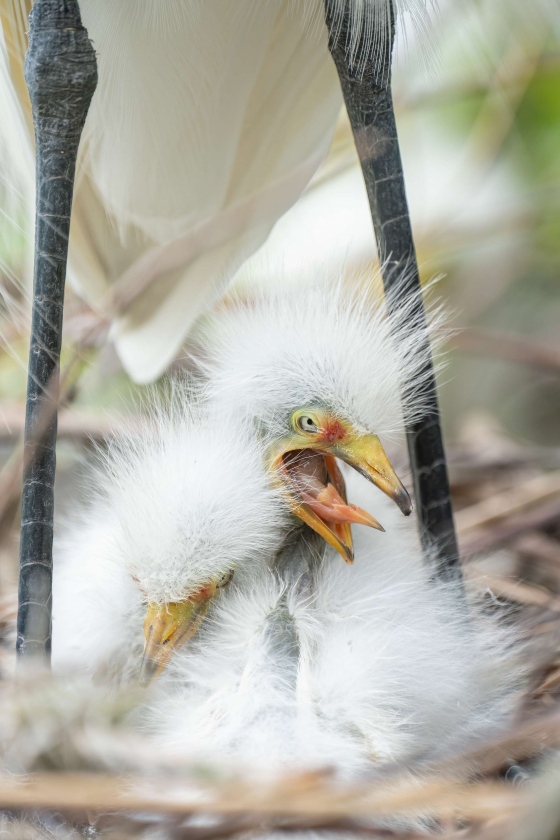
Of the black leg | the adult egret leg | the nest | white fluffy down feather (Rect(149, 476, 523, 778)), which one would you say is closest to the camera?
the nest

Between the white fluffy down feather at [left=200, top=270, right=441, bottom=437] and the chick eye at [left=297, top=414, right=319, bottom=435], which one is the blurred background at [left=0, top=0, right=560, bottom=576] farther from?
the chick eye at [left=297, top=414, right=319, bottom=435]

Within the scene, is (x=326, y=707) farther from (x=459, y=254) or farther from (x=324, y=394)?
(x=459, y=254)

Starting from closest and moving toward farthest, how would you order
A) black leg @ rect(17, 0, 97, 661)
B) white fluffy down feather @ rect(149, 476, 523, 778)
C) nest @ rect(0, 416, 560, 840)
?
1. nest @ rect(0, 416, 560, 840)
2. white fluffy down feather @ rect(149, 476, 523, 778)
3. black leg @ rect(17, 0, 97, 661)

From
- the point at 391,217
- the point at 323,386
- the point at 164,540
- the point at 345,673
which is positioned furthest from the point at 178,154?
the point at 345,673

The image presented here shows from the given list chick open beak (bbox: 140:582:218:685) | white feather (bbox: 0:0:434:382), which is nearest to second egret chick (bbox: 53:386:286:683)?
chick open beak (bbox: 140:582:218:685)

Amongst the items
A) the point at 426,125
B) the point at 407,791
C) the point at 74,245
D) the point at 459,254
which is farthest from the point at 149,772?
the point at 426,125

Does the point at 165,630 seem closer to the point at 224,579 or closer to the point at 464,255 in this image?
the point at 224,579
